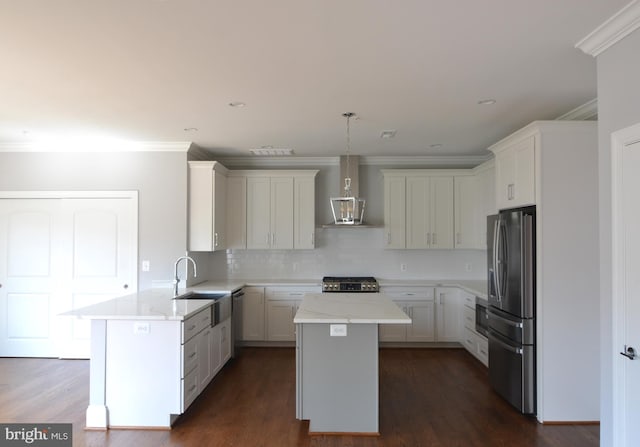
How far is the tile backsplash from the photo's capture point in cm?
570

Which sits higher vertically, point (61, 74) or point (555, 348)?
point (61, 74)

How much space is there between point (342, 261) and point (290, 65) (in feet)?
11.9

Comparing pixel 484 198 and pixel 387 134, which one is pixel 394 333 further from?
pixel 387 134

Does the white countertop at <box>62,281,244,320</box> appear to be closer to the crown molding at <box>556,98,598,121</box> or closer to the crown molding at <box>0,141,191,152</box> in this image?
the crown molding at <box>0,141,191,152</box>

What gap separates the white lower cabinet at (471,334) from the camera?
4.44m

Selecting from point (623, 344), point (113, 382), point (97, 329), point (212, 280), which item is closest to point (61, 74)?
point (97, 329)

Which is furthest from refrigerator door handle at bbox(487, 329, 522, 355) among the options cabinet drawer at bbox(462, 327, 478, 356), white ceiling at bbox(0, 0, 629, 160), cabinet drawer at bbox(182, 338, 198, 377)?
cabinet drawer at bbox(182, 338, 198, 377)

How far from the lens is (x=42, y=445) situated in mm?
2875

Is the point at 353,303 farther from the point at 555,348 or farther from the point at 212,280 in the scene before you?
the point at 212,280

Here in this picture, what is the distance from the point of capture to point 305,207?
541cm

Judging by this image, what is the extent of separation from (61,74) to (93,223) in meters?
2.46

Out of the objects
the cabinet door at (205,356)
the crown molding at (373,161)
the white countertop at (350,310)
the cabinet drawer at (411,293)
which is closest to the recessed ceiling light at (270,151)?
the crown molding at (373,161)

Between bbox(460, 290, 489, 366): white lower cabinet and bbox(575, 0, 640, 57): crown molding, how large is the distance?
3103 mm

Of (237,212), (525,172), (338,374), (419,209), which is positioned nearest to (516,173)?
(525,172)
